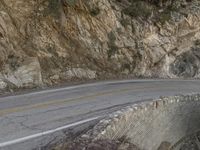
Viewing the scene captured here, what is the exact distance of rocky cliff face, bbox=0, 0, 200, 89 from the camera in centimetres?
1880

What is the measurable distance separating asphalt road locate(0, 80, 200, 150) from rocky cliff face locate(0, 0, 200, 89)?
6.62ft

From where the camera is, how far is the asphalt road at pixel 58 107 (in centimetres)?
1047

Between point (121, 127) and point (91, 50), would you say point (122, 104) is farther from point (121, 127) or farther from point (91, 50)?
Result: point (91, 50)

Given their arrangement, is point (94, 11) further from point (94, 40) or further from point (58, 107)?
point (58, 107)

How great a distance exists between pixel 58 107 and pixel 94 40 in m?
9.47

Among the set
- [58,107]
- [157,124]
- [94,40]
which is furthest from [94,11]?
[58,107]

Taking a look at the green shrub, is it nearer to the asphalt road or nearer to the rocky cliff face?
the rocky cliff face

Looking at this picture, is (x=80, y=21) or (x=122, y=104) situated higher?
(x=80, y=21)

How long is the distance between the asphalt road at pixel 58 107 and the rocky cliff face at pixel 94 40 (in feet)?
6.62

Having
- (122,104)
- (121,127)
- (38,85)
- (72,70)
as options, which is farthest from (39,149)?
(72,70)

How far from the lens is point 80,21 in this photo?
22.0m

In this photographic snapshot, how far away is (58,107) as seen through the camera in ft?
44.9

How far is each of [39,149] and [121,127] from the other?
283 cm

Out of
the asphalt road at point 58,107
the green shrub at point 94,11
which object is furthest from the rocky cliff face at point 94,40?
the asphalt road at point 58,107
